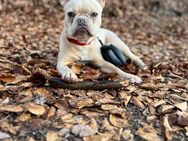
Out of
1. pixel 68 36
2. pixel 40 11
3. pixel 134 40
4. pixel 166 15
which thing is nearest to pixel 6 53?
pixel 68 36

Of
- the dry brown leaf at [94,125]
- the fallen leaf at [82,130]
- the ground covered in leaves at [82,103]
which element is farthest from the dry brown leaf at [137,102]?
the fallen leaf at [82,130]

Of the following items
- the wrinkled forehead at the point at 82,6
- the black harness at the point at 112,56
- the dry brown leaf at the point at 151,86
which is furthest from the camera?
the black harness at the point at 112,56

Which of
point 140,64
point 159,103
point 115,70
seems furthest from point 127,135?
point 140,64

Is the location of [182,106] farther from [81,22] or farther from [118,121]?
[81,22]

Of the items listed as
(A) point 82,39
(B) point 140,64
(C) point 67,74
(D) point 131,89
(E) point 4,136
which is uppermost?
(A) point 82,39

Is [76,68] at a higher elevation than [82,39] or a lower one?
lower

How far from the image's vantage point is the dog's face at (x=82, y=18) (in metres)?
3.94

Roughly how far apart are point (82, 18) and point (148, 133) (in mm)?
1477

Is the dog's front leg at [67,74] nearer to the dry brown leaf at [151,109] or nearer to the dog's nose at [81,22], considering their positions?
the dog's nose at [81,22]

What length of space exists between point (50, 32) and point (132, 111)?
14.0 ft

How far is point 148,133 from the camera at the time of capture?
121 inches

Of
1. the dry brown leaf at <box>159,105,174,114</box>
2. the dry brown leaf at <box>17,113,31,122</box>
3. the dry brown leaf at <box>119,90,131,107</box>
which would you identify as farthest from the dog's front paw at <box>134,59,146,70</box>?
the dry brown leaf at <box>17,113,31,122</box>

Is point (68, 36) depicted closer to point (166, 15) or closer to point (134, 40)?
point (134, 40)

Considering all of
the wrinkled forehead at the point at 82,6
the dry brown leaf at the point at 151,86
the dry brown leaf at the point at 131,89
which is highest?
the wrinkled forehead at the point at 82,6
